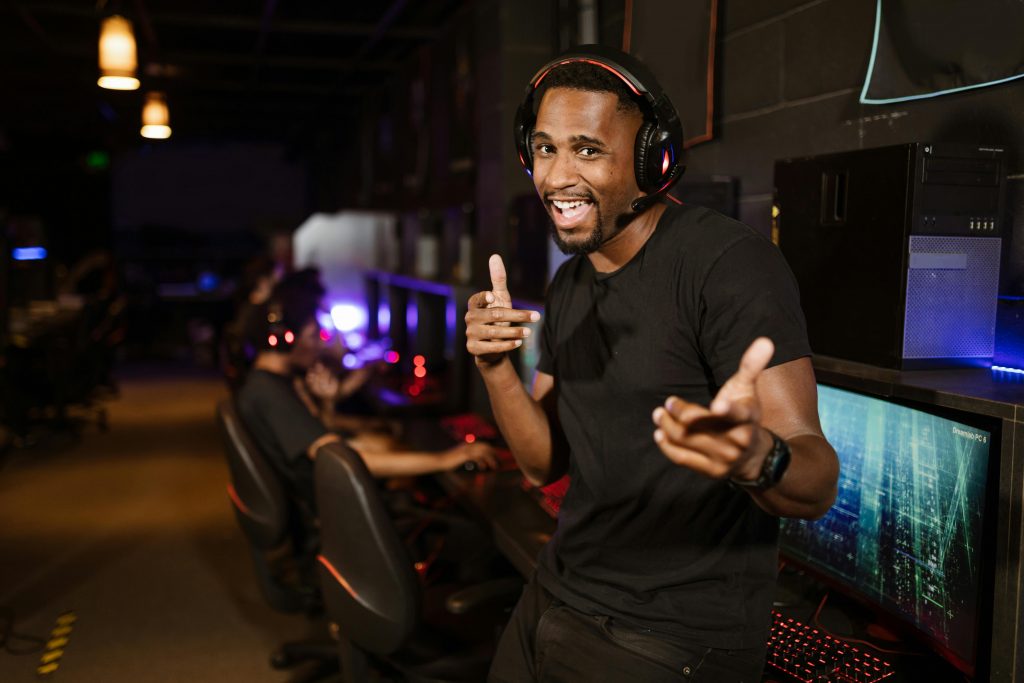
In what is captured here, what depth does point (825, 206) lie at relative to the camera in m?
1.71

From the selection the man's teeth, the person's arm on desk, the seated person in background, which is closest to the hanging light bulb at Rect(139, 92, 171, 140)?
the seated person in background

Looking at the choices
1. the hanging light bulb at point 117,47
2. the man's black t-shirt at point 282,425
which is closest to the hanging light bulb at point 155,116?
the hanging light bulb at point 117,47

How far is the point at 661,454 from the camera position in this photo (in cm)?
130

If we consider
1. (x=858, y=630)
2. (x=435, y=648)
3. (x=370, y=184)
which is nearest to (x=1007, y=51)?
(x=858, y=630)

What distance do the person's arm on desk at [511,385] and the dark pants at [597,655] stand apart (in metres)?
0.24

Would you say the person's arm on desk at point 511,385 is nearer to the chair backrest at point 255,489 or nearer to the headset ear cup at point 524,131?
the headset ear cup at point 524,131

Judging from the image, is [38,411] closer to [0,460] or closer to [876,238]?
[0,460]

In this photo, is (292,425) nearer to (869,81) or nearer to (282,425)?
(282,425)

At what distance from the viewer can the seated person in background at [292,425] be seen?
2.87 metres

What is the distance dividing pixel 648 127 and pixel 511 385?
477 millimetres

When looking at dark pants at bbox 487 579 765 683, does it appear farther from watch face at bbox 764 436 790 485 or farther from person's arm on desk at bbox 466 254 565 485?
watch face at bbox 764 436 790 485

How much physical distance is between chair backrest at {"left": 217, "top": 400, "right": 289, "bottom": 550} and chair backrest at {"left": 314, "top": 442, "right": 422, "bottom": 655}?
22.8 inches

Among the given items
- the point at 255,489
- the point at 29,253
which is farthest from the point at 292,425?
the point at 29,253

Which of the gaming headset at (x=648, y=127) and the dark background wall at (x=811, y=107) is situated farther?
the dark background wall at (x=811, y=107)
